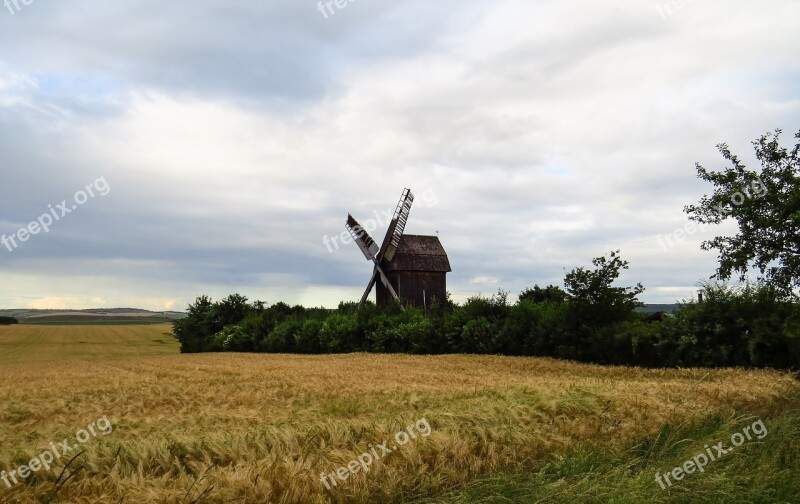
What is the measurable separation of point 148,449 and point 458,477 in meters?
3.01

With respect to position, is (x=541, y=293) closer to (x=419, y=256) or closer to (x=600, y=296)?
(x=419, y=256)

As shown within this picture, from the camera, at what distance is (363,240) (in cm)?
5666

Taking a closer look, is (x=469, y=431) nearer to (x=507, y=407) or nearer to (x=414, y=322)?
(x=507, y=407)

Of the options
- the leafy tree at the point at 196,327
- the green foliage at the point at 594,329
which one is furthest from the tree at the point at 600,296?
the leafy tree at the point at 196,327

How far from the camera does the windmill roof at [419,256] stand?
5119 centimetres

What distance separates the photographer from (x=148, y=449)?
5840 mm

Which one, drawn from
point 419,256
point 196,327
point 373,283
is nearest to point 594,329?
point 419,256
